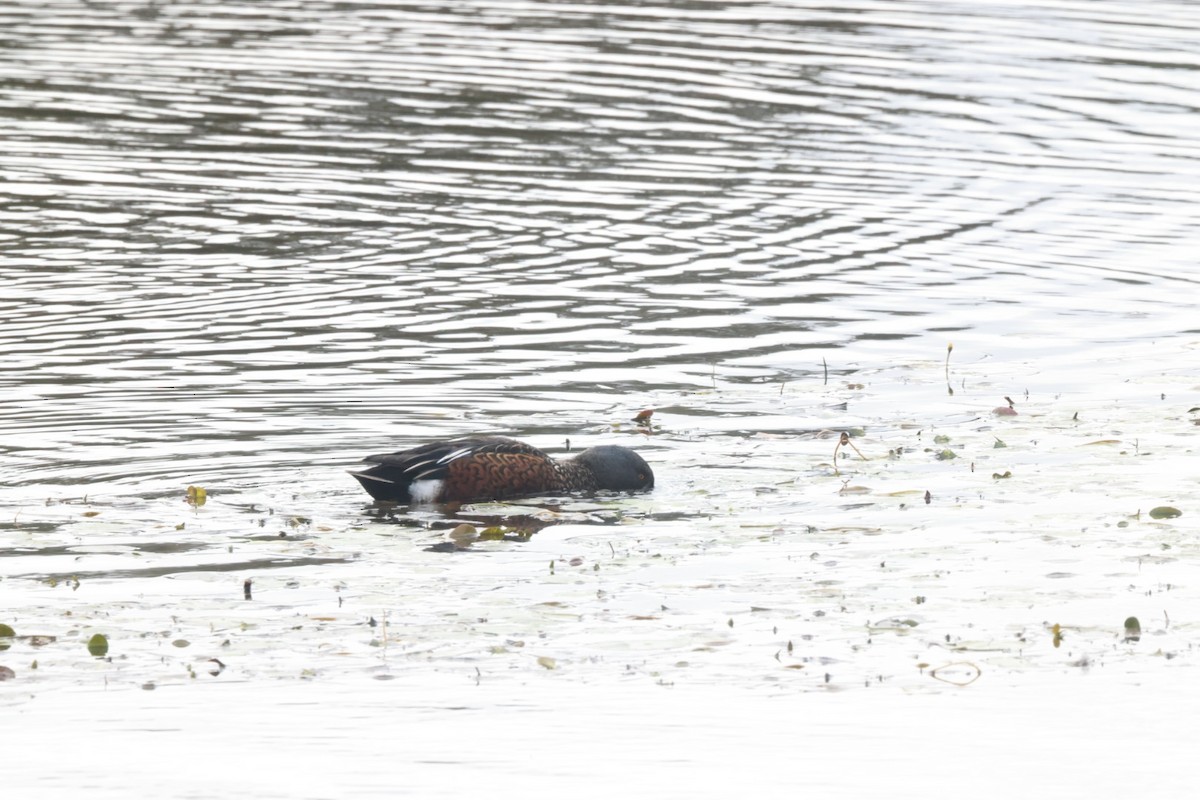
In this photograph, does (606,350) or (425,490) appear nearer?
(425,490)

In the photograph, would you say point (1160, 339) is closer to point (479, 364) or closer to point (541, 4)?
point (479, 364)

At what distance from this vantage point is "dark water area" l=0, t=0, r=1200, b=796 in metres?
8.20

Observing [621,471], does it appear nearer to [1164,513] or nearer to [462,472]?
[462,472]

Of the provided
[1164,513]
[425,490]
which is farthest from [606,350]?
[1164,513]

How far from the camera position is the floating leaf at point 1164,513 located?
9.96 meters

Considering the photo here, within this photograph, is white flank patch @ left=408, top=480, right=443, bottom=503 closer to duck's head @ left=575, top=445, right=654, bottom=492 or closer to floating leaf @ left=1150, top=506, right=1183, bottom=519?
duck's head @ left=575, top=445, right=654, bottom=492

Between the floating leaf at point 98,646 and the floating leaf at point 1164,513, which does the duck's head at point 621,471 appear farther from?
the floating leaf at point 98,646

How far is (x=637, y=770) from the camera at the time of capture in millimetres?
6906

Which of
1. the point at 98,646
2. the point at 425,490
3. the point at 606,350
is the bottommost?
the point at 98,646

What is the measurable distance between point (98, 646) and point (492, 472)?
3267 millimetres

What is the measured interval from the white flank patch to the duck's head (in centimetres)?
88

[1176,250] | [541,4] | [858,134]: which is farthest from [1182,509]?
[541,4]

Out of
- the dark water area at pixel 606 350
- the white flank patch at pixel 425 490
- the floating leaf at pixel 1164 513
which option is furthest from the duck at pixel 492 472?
the floating leaf at pixel 1164 513

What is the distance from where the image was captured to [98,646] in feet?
25.9
